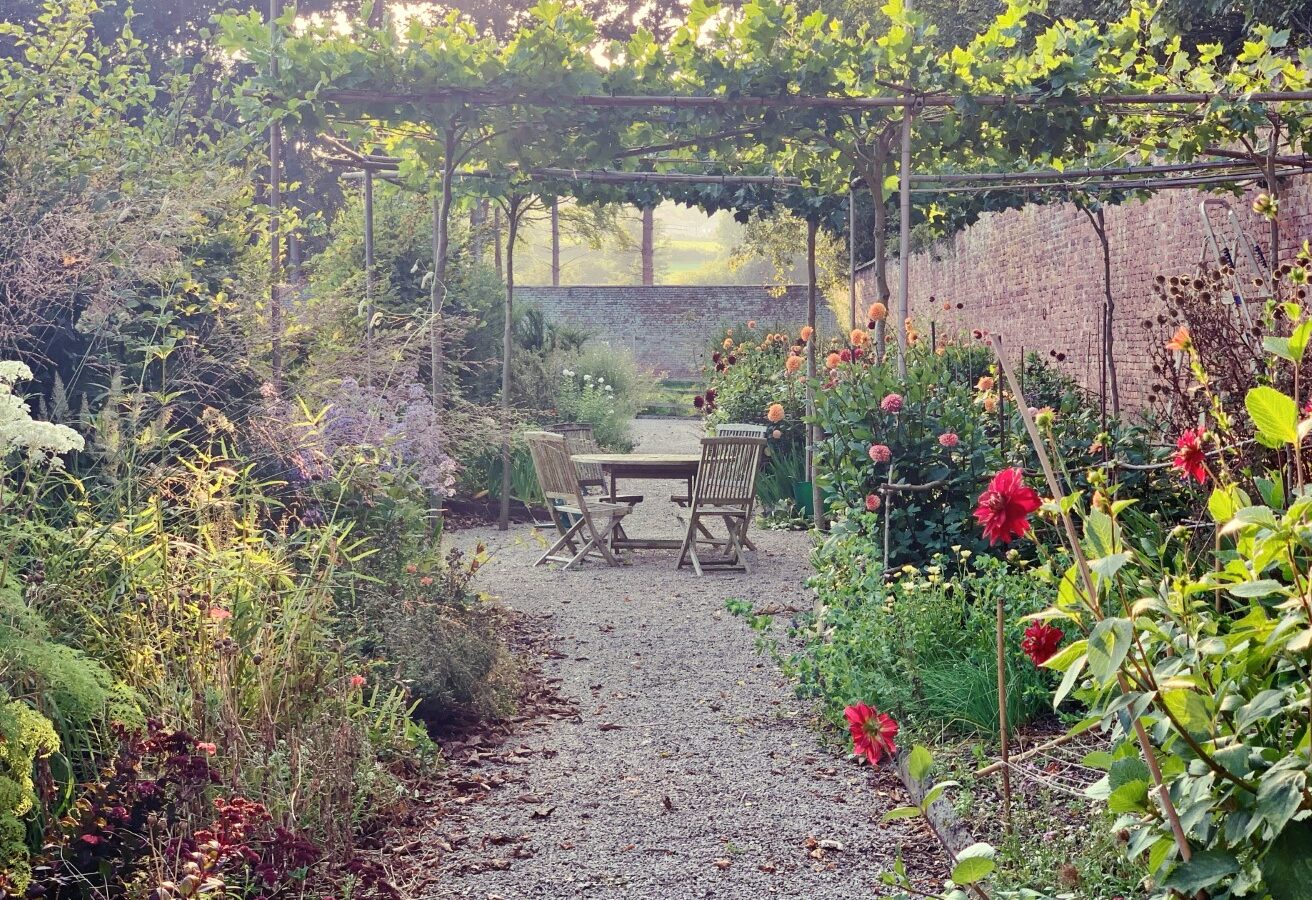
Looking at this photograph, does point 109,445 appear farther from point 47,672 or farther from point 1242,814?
point 1242,814

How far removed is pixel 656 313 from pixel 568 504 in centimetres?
1980

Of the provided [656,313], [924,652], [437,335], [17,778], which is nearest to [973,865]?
[17,778]

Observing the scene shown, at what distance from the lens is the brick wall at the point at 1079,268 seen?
1021 centimetres

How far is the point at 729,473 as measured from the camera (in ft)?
25.8

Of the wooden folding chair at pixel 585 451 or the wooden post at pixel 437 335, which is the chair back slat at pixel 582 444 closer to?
the wooden folding chair at pixel 585 451

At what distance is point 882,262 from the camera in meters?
7.35

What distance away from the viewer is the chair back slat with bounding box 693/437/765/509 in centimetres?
775

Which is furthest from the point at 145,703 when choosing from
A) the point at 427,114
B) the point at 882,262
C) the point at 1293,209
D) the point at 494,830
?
the point at 1293,209

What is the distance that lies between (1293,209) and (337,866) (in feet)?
25.0

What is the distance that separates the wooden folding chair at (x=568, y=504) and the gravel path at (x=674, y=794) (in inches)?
62.5

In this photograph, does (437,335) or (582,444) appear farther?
(582,444)

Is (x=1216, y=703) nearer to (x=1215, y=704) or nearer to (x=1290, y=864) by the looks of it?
(x=1215, y=704)

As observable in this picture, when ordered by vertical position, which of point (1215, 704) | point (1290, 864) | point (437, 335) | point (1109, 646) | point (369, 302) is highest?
point (369, 302)

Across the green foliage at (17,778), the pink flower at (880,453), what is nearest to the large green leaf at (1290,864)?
the green foliage at (17,778)
